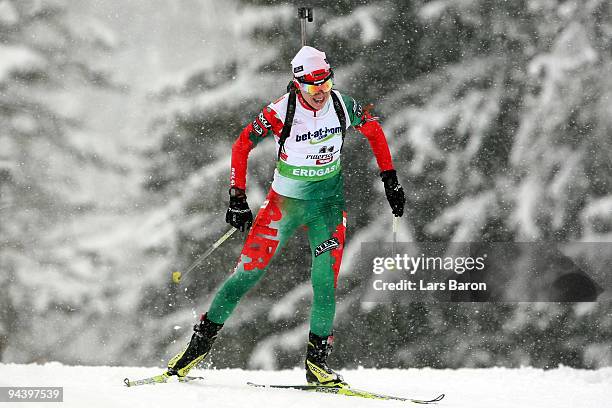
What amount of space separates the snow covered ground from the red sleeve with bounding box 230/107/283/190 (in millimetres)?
1281

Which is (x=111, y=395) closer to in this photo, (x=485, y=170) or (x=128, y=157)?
(x=128, y=157)

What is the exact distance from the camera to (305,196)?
4848 millimetres

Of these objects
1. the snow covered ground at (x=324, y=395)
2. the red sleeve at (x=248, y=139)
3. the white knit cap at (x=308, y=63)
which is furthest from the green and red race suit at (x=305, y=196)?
the snow covered ground at (x=324, y=395)

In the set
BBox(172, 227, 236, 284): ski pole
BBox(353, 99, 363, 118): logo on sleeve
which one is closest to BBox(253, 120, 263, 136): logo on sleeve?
BBox(353, 99, 363, 118): logo on sleeve

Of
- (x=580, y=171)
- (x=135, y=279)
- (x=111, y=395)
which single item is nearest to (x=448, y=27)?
(x=580, y=171)

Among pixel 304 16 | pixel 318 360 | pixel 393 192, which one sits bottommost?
pixel 318 360

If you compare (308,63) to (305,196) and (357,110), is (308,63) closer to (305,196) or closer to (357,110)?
(357,110)

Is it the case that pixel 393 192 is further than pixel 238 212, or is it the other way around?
pixel 393 192

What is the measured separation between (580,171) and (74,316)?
12.4ft

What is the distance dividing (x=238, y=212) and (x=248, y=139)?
48 centimetres

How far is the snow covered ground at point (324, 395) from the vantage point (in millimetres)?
4352

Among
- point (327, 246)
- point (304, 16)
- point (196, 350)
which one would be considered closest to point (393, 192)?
point (327, 246)

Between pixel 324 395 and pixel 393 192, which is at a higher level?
pixel 393 192

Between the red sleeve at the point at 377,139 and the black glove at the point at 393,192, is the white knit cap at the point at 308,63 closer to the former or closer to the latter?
the red sleeve at the point at 377,139
